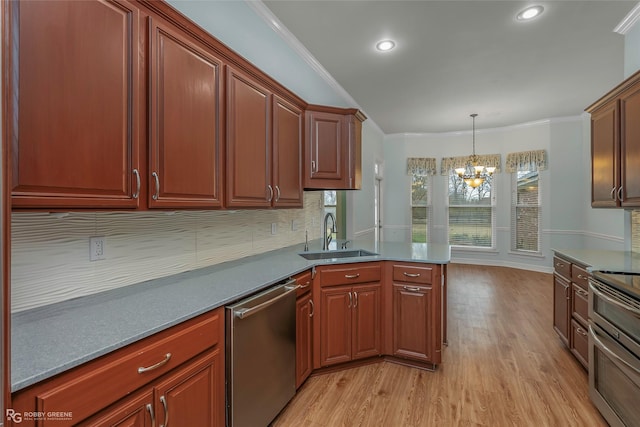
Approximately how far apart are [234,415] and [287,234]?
1814mm

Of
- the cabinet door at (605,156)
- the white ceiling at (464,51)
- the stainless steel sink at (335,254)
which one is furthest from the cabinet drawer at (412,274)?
the white ceiling at (464,51)

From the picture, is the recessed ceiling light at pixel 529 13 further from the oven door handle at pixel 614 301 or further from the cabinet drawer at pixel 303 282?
the cabinet drawer at pixel 303 282

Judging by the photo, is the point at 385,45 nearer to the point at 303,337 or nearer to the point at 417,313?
the point at 417,313

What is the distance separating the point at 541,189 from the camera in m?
6.12

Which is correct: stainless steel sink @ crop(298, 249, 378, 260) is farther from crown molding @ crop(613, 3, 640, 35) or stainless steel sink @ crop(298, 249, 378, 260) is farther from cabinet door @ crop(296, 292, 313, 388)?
crown molding @ crop(613, 3, 640, 35)

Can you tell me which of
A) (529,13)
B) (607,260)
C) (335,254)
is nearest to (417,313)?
(335,254)

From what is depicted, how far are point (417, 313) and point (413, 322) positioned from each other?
0.09 metres

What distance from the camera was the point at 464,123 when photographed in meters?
6.24

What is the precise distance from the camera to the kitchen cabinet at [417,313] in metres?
2.51

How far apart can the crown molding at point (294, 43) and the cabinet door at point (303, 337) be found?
237 cm

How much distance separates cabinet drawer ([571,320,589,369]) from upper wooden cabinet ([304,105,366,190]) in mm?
2231

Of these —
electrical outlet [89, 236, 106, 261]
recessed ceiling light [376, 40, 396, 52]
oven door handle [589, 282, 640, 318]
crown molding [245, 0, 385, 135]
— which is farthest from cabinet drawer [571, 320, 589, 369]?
crown molding [245, 0, 385, 135]

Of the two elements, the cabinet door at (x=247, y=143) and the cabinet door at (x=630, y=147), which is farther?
the cabinet door at (x=630, y=147)

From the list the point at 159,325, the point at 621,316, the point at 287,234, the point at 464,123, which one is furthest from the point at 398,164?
the point at 159,325
